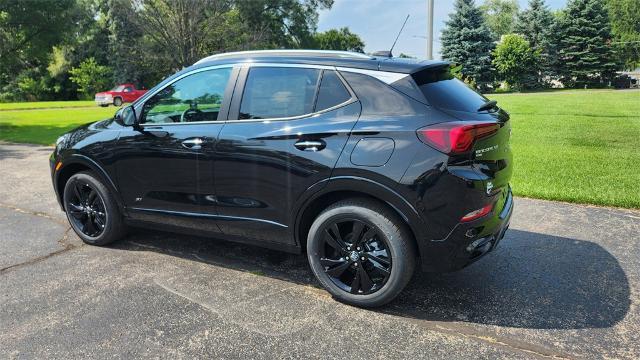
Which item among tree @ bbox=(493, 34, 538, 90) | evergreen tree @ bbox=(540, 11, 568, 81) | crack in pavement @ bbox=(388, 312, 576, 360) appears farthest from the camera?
evergreen tree @ bbox=(540, 11, 568, 81)

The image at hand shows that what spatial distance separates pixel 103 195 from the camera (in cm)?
471

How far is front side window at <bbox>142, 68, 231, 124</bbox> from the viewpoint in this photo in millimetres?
4102

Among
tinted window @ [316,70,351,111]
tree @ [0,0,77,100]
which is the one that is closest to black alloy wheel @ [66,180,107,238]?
tinted window @ [316,70,351,111]

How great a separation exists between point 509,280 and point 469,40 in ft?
144

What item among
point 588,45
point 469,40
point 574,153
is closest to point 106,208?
point 574,153

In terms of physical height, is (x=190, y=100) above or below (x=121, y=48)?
below

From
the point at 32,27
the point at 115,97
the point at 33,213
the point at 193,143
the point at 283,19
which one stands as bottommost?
the point at 33,213

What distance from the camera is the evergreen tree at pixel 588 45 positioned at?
158 ft

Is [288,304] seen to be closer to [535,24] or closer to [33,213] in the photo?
[33,213]

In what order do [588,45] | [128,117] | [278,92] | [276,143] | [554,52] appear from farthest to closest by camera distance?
[554,52]
[588,45]
[128,117]
[278,92]
[276,143]

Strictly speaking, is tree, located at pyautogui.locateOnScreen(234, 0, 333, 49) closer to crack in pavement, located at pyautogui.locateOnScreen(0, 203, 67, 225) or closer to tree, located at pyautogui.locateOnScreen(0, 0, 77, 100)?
tree, located at pyautogui.locateOnScreen(0, 0, 77, 100)

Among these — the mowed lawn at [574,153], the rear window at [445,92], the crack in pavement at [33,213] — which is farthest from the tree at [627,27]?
the crack in pavement at [33,213]

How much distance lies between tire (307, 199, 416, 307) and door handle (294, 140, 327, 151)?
42 cm

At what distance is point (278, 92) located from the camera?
3.83 m
